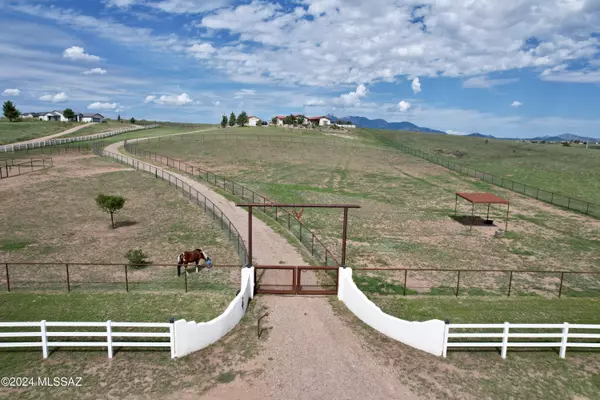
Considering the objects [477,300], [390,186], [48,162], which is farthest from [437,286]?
[48,162]

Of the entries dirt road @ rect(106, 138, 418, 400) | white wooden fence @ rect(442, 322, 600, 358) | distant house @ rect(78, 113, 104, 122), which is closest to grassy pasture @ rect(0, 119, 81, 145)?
distant house @ rect(78, 113, 104, 122)

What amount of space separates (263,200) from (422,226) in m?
15.0

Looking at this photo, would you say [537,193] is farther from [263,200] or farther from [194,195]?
[194,195]

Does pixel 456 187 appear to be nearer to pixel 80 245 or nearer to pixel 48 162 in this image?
pixel 80 245

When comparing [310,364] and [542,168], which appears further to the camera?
[542,168]

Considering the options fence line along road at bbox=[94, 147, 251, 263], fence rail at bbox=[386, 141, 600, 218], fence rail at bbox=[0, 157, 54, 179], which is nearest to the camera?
fence line along road at bbox=[94, 147, 251, 263]

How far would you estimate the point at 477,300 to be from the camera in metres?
16.5

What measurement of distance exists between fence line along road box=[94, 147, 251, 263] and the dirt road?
336 centimetres

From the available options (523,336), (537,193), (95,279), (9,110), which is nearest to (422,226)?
(523,336)

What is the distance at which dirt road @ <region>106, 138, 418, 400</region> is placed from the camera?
1010 centimetres

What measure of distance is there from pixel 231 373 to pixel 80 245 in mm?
16439

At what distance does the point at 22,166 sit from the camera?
48.2 metres

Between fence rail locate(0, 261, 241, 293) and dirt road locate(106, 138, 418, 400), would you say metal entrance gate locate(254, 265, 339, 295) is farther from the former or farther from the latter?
fence rail locate(0, 261, 241, 293)

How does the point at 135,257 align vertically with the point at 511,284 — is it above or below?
above
